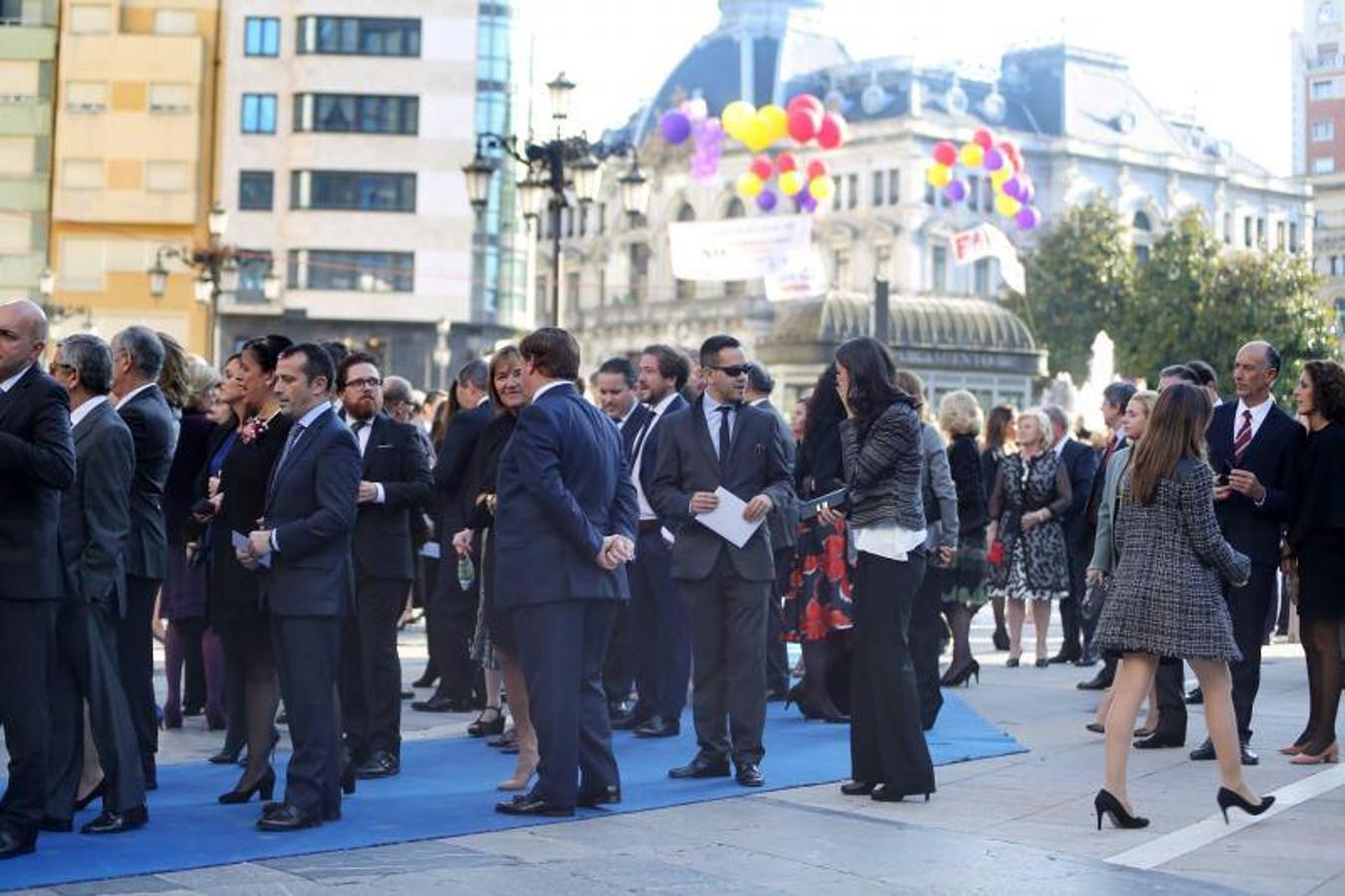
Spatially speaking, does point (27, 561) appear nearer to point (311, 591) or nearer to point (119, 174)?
point (311, 591)

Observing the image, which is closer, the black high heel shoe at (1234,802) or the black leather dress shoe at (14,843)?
the black leather dress shoe at (14,843)

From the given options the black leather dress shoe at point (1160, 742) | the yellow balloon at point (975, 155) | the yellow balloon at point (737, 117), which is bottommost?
the black leather dress shoe at point (1160, 742)

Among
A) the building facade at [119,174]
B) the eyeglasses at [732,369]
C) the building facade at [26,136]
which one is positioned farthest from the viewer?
the building facade at [26,136]

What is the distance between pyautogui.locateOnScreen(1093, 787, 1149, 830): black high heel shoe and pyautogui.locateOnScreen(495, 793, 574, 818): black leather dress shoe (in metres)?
2.30

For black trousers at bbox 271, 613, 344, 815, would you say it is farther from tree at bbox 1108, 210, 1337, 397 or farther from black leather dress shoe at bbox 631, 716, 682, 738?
tree at bbox 1108, 210, 1337, 397

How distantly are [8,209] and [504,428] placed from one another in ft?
178

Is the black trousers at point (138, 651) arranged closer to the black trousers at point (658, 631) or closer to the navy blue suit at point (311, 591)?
the navy blue suit at point (311, 591)

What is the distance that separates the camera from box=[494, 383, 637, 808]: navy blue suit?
9.74m

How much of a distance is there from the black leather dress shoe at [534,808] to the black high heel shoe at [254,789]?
1.06 m

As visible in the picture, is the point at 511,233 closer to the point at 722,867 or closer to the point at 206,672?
the point at 206,672

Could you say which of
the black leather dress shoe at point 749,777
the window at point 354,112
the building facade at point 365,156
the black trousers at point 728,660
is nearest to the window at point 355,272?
the building facade at point 365,156

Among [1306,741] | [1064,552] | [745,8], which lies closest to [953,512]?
[1306,741]

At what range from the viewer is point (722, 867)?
344 inches

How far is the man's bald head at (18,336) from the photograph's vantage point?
874 cm
